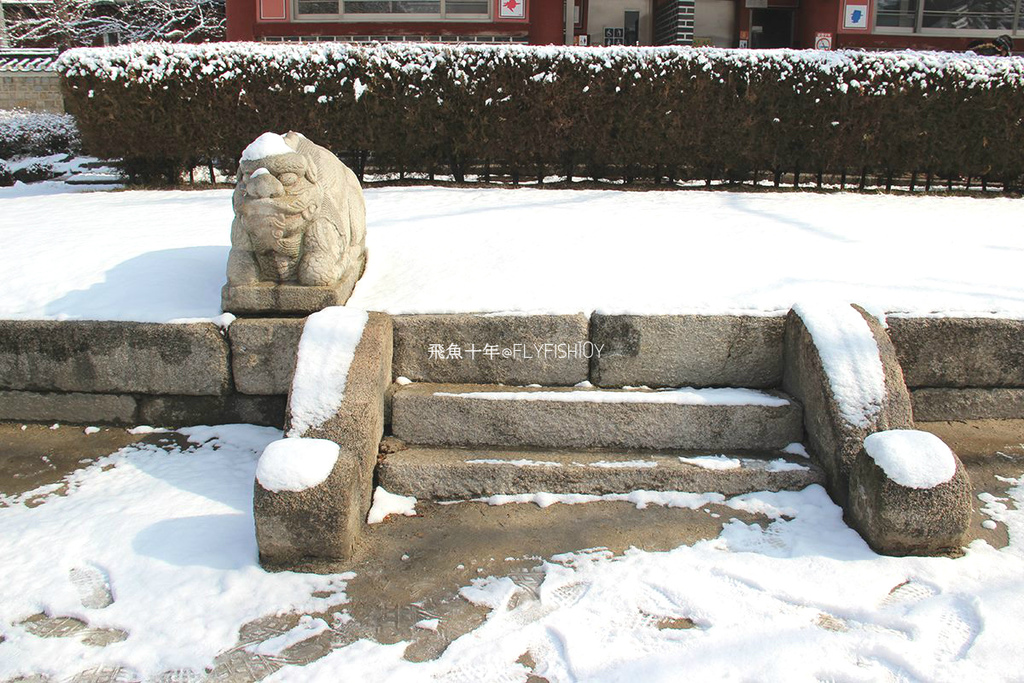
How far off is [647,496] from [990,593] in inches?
50.7

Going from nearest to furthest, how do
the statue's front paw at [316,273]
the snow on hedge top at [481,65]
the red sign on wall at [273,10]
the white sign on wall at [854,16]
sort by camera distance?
the statue's front paw at [316,273] < the snow on hedge top at [481,65] < the red sign on wall at [273,10] < the white sign on wall at [854,16]

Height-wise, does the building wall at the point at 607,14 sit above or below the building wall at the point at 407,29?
above

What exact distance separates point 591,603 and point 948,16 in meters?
16.5

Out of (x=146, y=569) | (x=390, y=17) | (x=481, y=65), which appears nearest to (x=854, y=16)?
(x=390, y=17)

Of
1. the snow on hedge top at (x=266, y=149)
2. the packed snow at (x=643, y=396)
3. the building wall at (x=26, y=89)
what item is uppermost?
the building wall at (x=26, y=89)

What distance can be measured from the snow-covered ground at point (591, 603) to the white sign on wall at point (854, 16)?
13392mm

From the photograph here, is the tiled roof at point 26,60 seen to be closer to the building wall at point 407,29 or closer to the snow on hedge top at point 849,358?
the building wall at point 407,29

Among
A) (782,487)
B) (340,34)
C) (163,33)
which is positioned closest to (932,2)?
(340,34)

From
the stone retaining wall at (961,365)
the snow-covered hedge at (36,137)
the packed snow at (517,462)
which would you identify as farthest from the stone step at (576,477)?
the snow-covered hedge at (36,137)

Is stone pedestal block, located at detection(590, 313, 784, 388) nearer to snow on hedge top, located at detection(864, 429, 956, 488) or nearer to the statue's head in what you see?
snow on hedge top, located at detection(864, 429, 956, 488)

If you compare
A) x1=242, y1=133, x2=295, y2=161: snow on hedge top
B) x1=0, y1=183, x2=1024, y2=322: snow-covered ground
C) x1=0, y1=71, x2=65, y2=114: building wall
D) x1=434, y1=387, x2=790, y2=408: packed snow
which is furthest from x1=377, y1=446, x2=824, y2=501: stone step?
x1=0, y1=71, x2=65, y2=114: building wall

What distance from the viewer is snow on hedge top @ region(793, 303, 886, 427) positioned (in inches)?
123

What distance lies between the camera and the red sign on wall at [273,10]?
13000mm

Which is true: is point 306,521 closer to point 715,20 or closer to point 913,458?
point 913,458
